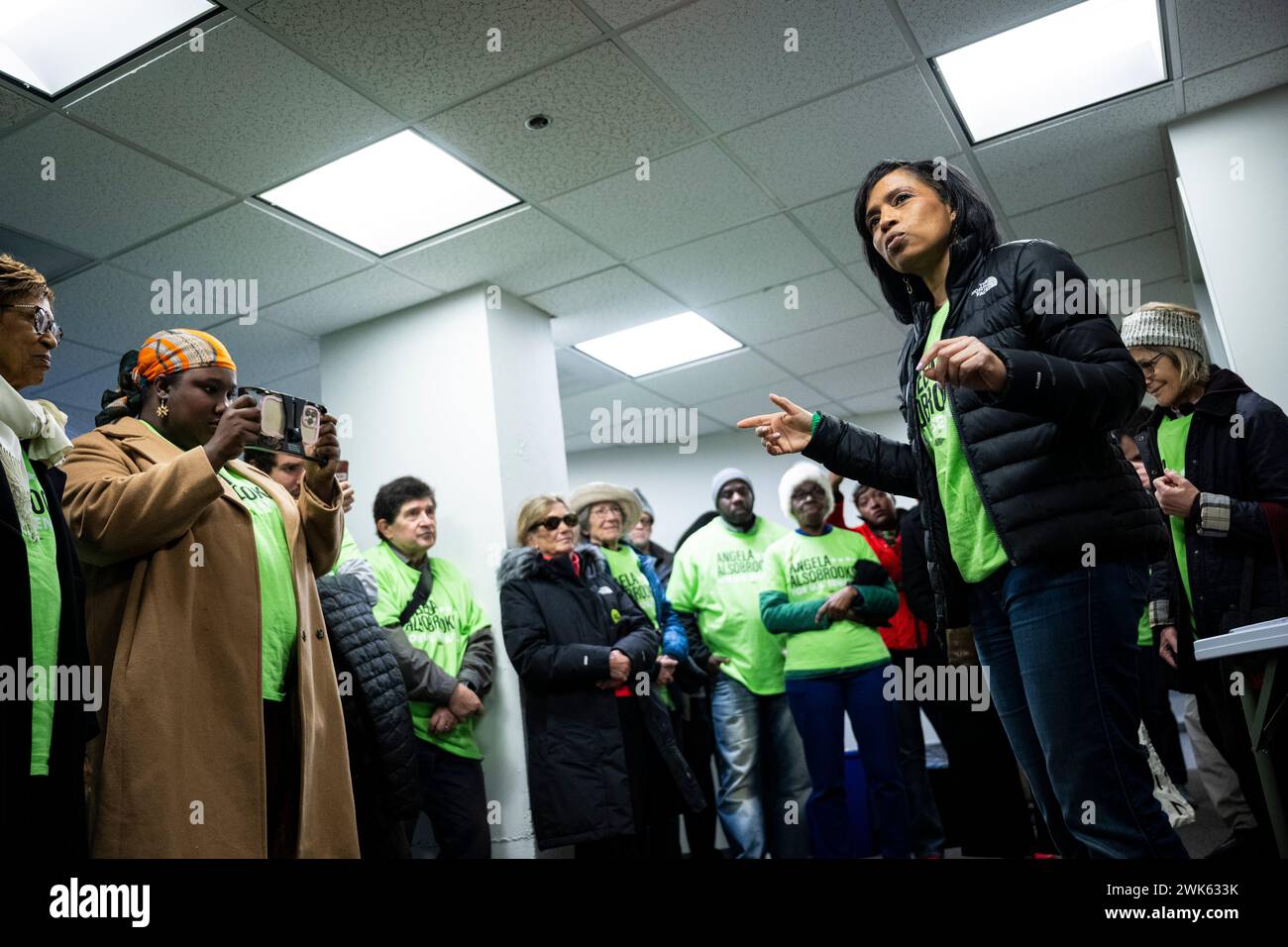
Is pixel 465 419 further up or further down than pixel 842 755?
further up

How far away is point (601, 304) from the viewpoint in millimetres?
4254

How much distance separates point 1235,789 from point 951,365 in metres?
2.14


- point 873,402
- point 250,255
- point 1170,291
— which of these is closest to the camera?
point 250,255

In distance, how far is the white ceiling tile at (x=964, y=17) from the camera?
2.55 meters

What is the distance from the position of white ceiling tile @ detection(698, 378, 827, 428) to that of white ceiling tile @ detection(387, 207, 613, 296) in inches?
75.6

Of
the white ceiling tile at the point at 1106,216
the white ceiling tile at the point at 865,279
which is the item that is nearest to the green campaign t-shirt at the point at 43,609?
the white ceiling tile at the point at 865,279

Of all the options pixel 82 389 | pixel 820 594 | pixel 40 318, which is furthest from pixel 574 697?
pixel 82 389

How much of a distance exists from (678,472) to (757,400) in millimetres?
1472

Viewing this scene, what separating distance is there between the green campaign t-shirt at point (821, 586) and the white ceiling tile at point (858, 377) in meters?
2.02

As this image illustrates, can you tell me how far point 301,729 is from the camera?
1.66m

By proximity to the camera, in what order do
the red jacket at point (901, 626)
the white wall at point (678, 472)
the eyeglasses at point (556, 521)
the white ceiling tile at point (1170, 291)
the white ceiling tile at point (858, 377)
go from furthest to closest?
1. the white wall at point (678, 472)
2. the white ceiling tile at point (858, 377)
3. the white ceiling tile at point (1170, 291)
4. the red jacket at point (901, 626)
5. the eyeglasses at point (556, 521)

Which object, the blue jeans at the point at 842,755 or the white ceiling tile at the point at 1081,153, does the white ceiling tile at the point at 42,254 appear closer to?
the blue jeans at the point at 842,755

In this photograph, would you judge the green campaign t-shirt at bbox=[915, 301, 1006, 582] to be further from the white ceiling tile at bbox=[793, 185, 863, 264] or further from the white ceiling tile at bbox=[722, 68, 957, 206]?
the white ceiling tile at bbox=[793, 185, 863, 264]

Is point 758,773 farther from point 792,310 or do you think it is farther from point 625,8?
point 625,8
